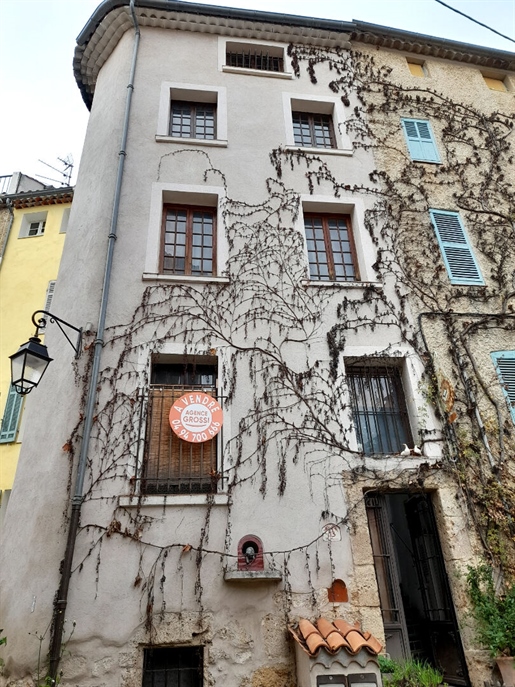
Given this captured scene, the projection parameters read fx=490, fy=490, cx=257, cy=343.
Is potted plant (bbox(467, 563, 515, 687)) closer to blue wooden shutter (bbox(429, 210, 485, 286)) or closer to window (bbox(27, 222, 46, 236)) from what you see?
blue wooden shutter (bbox(429, 210, 485, 286))

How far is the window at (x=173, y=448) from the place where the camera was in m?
5.80

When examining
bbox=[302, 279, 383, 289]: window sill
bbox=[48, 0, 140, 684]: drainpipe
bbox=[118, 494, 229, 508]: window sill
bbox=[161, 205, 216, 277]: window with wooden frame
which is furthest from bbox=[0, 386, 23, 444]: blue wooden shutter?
bbox=[302, 279, 383, 289]: window sill

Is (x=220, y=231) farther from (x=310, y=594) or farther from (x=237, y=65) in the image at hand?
(x=310, y=594)

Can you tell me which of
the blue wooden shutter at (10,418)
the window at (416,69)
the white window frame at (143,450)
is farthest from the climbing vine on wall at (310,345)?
the blue wooden shutter at (10,418)

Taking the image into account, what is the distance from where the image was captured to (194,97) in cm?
924

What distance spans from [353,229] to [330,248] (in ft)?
1.92

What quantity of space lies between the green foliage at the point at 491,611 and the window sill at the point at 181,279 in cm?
483

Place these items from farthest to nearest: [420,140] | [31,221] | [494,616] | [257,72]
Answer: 1. [31,221]
2. [257,72]
3. [420,140]
4. [494,616]

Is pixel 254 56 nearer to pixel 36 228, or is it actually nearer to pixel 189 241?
pixel 189 241

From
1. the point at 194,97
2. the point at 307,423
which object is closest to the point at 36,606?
the point at 307,423

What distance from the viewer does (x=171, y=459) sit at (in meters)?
5.96

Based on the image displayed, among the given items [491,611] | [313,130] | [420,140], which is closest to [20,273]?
[313,130]

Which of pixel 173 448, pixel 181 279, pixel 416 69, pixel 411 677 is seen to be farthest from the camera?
pixel 416 69

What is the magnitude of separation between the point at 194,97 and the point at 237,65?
4.77ft
